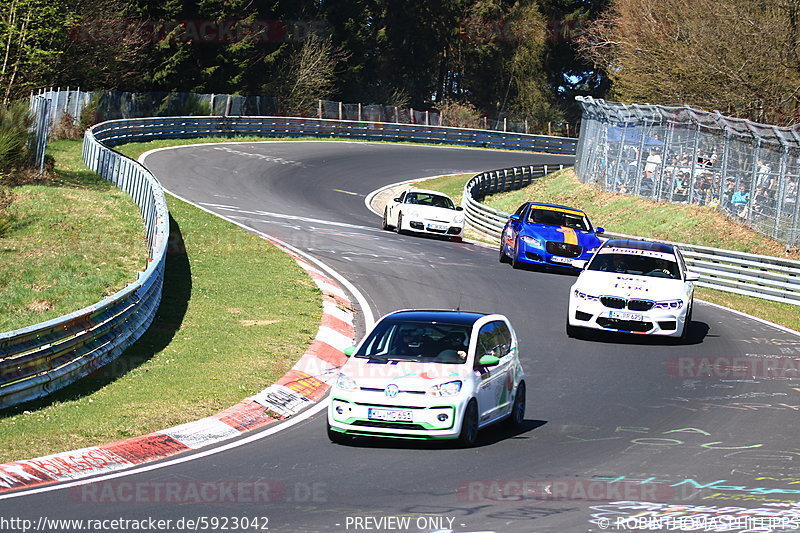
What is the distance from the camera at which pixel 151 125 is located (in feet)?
162

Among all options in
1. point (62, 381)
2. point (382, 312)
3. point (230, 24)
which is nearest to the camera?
point (62, 381)

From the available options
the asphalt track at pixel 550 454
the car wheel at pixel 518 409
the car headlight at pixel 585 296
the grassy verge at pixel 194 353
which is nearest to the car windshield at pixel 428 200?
the grassy verge at pixel 194 353

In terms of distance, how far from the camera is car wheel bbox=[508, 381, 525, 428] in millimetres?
11852

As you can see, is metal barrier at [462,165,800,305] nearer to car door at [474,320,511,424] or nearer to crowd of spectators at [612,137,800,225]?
crowd of spectators at [612,137,800,225]

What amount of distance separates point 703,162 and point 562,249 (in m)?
10.1

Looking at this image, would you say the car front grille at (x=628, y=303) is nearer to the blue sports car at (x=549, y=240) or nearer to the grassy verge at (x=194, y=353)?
the grassy verge at (x=194, y=353)

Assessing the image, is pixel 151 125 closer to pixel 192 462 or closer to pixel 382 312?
pixel 382 312

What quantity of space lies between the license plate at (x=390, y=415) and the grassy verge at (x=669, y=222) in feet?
39.0

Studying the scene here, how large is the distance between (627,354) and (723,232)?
15.9m

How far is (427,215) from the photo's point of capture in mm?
29844

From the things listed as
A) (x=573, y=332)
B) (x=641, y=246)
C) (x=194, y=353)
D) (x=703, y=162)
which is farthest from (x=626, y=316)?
(x=703, y=162)

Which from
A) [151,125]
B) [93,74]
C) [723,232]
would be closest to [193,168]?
[151,125]

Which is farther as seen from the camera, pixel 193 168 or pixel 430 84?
pixel 430 84

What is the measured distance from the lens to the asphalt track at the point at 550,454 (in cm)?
825
